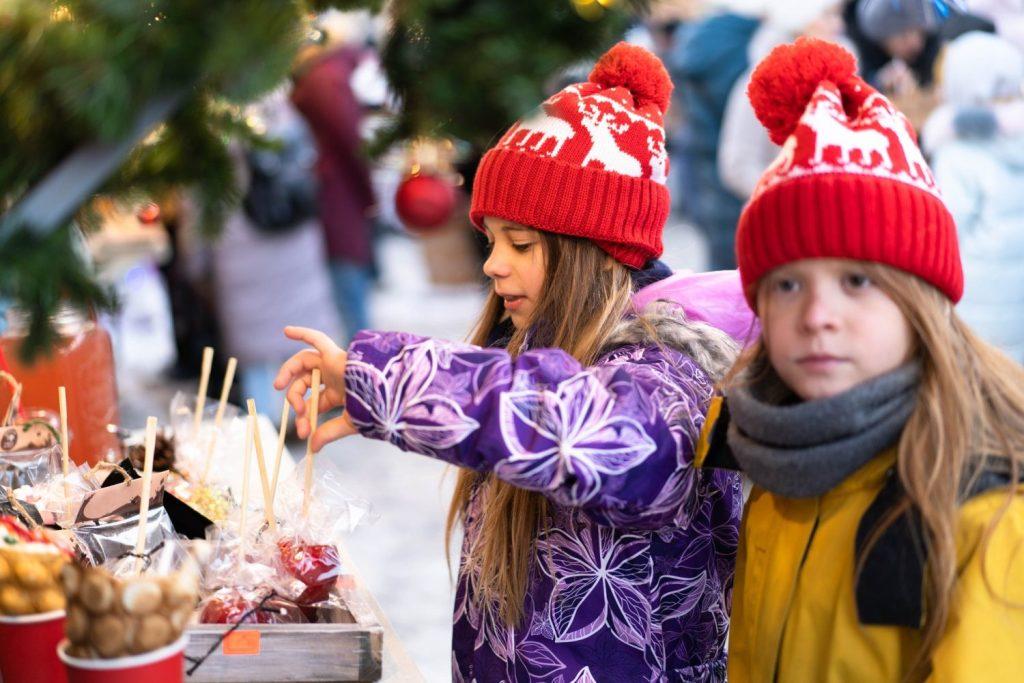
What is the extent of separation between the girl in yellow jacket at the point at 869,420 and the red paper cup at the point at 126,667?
717 millimetres

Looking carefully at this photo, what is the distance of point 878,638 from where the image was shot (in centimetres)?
134

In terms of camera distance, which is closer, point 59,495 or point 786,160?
point 786,160

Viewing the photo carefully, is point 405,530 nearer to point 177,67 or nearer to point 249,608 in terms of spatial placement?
point 249,608

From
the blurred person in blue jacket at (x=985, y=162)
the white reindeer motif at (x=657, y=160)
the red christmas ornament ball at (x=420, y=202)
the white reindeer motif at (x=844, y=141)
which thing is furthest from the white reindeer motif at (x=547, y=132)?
the blurred person in blue jacket at (x=985, y=162)

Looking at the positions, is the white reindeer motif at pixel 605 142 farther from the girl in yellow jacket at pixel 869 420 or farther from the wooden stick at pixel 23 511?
the wooden stick at pixel 23 511

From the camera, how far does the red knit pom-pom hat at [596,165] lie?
1773 millimetres

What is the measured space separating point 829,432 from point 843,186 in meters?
0.29

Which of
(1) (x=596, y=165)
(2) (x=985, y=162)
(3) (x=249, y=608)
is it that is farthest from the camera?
(2) (x=985, y=162)

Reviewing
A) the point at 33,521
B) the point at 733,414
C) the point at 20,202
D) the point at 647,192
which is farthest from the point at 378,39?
the point at 33,521

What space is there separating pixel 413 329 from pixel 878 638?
6.78 metres

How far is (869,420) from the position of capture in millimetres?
1323

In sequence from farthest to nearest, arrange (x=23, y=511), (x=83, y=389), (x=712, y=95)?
(x=712, y=95) → (x=83, y=389) → (x=23, y=511)

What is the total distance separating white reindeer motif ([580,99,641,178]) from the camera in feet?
5.82

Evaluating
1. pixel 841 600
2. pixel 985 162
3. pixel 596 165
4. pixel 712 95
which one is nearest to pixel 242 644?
pixel 841 600
